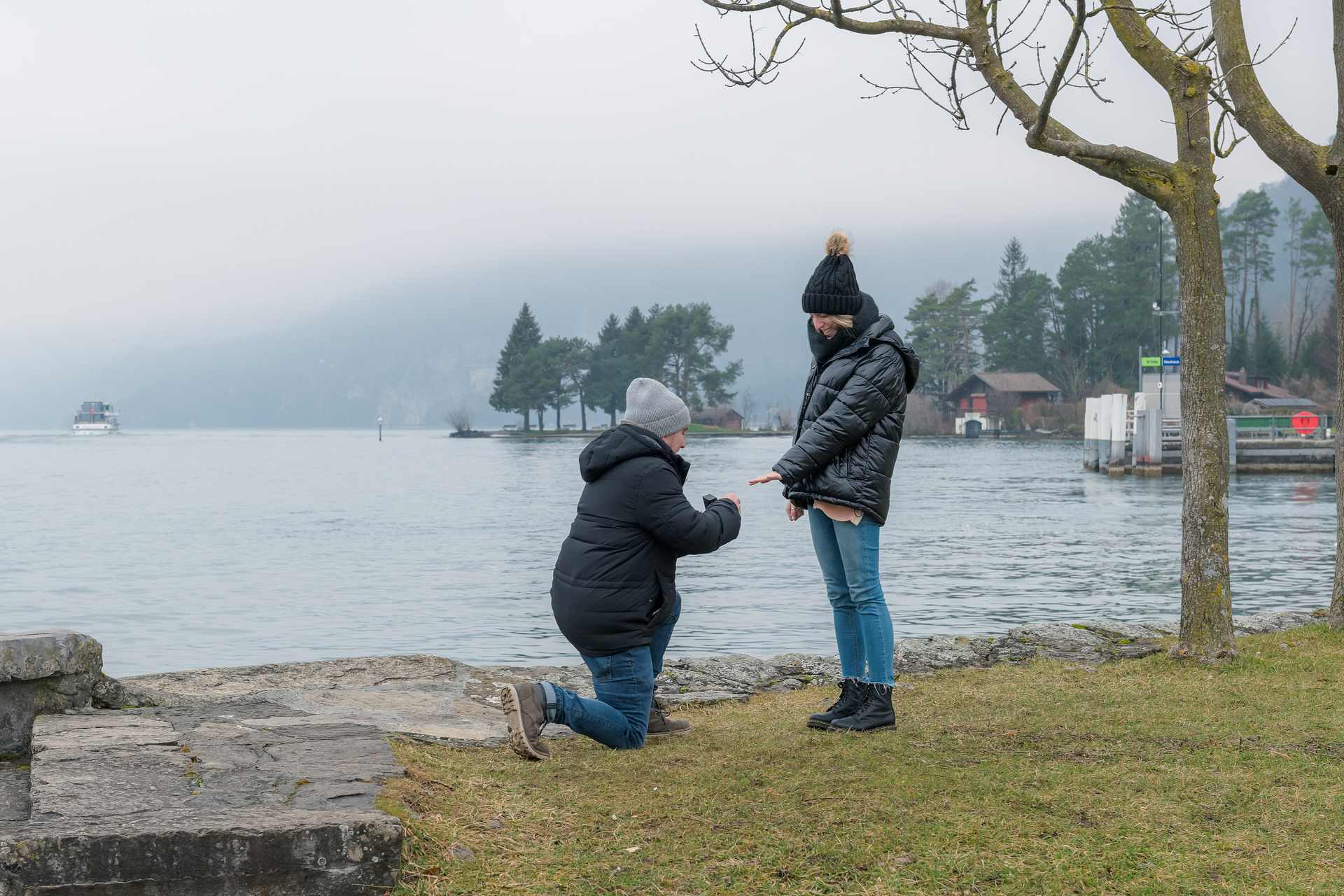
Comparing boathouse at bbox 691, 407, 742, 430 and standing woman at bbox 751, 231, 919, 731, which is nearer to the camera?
standing woman at bbox 751, 231, 919, 731

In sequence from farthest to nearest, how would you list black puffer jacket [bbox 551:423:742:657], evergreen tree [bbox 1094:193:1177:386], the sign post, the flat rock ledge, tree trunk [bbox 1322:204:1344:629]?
evergreen tree [bbox 1094:193:1177:386] → the sign post → tree trunk [bbox 1322:204:1344:629] → the flat rock ledge → black puffer jacket [bbox 551:423:742:657]

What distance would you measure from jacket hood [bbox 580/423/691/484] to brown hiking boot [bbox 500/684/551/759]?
33.3 inches

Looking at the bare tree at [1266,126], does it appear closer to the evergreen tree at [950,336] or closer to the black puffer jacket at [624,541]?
the black puffer jacket at [624,541]

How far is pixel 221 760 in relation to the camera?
13.3ft

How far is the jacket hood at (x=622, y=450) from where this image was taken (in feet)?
15.9

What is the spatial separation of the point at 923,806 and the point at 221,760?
230 centimetres

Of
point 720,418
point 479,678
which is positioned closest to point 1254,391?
point 720,418

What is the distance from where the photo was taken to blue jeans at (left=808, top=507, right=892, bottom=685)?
5180mm

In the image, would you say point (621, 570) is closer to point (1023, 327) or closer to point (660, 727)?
point (660, 727)

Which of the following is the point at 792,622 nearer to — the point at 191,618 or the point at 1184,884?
the point at 191,618

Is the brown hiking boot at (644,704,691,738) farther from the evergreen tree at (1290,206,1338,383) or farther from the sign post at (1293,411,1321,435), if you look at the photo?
the evergreen tree at (1290,206,1338,383)

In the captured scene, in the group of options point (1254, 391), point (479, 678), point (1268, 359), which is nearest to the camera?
point (479, 678)

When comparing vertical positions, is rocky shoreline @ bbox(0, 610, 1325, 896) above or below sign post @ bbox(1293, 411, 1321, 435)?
below

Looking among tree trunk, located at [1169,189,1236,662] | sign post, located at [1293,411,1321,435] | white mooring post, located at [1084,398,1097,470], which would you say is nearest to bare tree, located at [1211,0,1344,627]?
tree trunk, located at [1169,189,1236,662]
